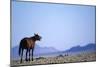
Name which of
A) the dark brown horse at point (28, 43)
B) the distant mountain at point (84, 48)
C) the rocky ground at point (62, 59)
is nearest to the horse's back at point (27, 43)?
the dark brown horse at point (28, 43)

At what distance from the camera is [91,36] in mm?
2467

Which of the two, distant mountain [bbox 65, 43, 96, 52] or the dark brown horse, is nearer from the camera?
the dark brown horse

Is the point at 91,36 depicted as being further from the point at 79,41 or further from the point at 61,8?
the point at 61,8

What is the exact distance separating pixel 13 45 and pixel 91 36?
0.95 meters

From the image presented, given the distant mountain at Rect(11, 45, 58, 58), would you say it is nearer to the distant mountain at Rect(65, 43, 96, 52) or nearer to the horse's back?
the horse's back

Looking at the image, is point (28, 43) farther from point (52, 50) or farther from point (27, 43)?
point (52, 50)

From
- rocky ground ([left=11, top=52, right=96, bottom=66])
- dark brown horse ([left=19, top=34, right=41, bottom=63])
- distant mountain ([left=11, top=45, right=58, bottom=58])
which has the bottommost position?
rocky ground ([left=11, top=52, right=96, bottom=66])

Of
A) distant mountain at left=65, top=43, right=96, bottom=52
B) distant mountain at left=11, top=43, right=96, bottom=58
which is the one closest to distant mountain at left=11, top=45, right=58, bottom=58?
distant mountain at left=11, top=43, right=96, bottom=58

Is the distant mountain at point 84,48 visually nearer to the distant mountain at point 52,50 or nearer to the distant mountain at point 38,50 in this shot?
the distant mountain at point 52,50

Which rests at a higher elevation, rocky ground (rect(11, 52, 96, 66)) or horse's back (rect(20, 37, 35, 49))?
horse's back (rect(20, 37, 35, 49))

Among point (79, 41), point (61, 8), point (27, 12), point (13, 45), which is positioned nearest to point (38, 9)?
point (27, 12)

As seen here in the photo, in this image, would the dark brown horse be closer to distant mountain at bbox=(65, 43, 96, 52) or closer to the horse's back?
the horse's back

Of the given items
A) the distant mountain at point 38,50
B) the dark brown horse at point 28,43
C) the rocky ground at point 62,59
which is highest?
the dark brown horse at point 28,43

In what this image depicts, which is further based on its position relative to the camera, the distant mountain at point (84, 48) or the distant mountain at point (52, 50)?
the distant mountain at point (84, 48)
